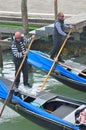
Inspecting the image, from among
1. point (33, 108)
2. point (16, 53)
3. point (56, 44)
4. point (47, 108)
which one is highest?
point (16, 53)

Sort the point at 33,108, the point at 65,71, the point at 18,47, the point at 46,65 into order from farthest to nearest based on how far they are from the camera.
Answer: the point at 46,65 < the point at 65,71 < the point at 18,47 < the point at 33,108

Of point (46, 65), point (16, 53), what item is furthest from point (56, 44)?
point (16, 53)

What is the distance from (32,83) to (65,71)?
1237 mm

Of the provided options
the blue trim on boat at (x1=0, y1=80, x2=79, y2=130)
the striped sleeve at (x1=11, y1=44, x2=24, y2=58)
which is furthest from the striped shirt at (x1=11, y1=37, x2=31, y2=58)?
the blue trim on boat at (x1=0, y1=80, x2=79, y2=130)

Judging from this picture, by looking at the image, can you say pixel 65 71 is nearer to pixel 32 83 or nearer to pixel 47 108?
pixel 32 83

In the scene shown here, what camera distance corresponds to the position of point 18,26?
522 inches

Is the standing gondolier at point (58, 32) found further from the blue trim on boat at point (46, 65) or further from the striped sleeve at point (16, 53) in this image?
the striped sleeve at point (16, 53)

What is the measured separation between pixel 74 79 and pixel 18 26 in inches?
198

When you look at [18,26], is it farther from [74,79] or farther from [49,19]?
[74,79]

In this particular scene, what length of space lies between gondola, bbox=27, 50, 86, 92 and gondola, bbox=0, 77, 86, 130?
3.91 ft

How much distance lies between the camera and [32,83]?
9914mm

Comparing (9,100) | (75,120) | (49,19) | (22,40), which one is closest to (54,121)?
(75,120)

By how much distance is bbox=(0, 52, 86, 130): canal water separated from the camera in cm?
777

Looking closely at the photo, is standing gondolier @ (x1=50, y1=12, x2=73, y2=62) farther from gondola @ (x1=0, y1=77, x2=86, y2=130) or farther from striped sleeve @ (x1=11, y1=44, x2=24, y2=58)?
gondola @ (x1=0, y1=77, x2=86, y2=130)
